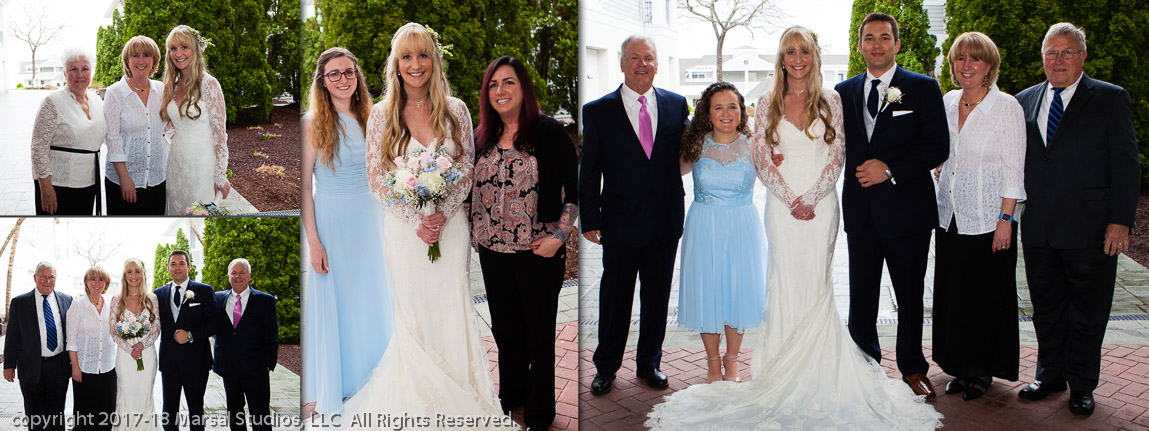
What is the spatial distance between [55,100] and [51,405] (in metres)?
1.48

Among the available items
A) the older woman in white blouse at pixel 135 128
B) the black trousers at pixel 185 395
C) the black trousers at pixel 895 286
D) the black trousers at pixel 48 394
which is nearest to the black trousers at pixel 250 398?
the black trousers at pixel 185 395

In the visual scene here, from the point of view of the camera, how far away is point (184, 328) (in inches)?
153

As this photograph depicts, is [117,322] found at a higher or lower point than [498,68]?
lower

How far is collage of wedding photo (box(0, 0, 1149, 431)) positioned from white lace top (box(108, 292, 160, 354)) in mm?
16

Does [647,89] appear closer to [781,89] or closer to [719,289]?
[781,89]

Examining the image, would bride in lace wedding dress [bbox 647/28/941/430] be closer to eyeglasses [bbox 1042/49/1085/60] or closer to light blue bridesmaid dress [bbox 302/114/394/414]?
eyeglasses [bbox 1042/49/1085/60]

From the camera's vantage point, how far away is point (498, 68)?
3.54m

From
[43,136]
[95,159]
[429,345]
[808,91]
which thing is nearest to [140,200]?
[95,159]

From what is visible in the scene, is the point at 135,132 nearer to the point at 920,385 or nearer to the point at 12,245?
the point at 12,245

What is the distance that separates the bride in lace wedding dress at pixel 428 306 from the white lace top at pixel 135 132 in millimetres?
1087

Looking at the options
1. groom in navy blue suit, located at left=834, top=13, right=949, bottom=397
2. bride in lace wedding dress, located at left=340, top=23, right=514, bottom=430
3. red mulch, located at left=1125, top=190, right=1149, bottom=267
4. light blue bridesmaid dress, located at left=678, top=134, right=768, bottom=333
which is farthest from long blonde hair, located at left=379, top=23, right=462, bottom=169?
red mulch, located at left=1125, top=190, right=1149, bottom=267

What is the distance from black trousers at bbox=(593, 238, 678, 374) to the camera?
429 cm

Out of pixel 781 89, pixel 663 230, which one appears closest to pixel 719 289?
pixel 663 230

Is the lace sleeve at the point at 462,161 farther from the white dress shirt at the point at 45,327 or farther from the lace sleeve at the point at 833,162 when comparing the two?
the white dress shirt at the point at 45,327
